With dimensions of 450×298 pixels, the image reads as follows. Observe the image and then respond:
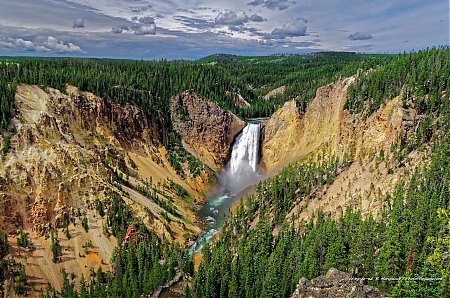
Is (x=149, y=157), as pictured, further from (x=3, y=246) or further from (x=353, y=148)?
(x=353, y=148)

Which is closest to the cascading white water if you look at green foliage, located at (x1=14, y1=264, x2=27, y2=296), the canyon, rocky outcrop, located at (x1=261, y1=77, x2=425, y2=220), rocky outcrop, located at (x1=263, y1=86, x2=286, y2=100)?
the canyon

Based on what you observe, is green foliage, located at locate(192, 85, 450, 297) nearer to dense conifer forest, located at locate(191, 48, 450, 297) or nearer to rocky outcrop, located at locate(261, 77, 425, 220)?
dense conifer forest, located at locate(191, 48, 450, 297)

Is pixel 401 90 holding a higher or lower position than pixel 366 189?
higher

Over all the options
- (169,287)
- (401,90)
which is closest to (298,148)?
(401,90)

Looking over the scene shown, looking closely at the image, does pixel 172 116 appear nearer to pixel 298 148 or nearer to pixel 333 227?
pixel 298 148

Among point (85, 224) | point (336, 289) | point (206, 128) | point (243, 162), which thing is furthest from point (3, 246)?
point (243, 162)

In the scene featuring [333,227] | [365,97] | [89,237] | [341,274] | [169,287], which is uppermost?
[365,97]
